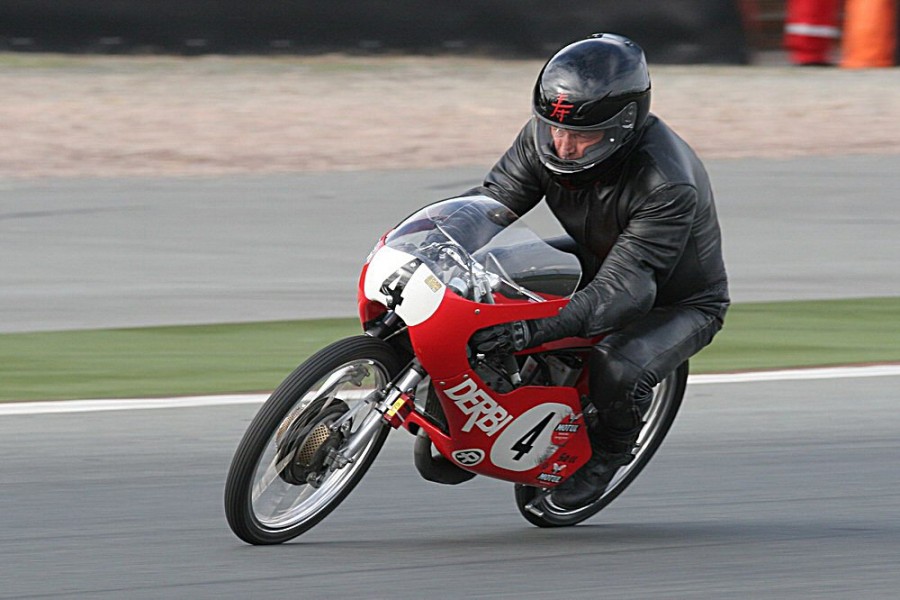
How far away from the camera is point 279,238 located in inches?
443

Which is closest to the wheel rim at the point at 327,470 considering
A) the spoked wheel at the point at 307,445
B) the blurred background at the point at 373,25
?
the spoked wheel at the point at 307,445

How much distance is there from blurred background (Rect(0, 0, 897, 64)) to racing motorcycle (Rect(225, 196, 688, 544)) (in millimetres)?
12825

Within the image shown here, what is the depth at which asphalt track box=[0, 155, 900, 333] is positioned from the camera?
30.8ft

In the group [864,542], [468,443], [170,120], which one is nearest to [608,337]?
[468,443]

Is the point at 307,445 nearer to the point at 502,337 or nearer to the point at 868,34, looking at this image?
the point at 502,337

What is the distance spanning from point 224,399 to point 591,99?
2882mm

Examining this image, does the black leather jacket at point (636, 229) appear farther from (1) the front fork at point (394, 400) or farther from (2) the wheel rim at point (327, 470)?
(2) the wheel rim at point (327, 470)

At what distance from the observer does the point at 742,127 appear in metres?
15.8

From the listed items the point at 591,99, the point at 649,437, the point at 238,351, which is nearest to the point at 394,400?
the point at 591,99

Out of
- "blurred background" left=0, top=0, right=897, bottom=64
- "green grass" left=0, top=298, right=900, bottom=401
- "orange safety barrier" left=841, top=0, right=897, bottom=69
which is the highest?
"green grass" left=0, top=298, right=900, bottom=401

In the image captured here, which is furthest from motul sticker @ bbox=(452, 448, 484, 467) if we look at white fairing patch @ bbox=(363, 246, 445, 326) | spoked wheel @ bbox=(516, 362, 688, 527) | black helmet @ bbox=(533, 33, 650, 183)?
black helmet @ bbox=(533, 33, 650, 183)

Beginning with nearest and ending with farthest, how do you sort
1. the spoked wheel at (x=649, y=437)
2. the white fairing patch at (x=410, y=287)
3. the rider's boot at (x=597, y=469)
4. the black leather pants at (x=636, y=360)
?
the white fairing patch at (x=410, y=287) < the black leather pants at (x=636, y=360) < the rider's boot at (x=597, y=469) < the spoked wheel at (x=649, y=437)

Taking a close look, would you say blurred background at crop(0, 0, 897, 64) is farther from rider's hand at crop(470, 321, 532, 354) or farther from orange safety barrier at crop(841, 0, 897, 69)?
rider's hand at crop(470, 321, 532, 354)

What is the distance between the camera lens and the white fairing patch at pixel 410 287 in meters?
4.62
